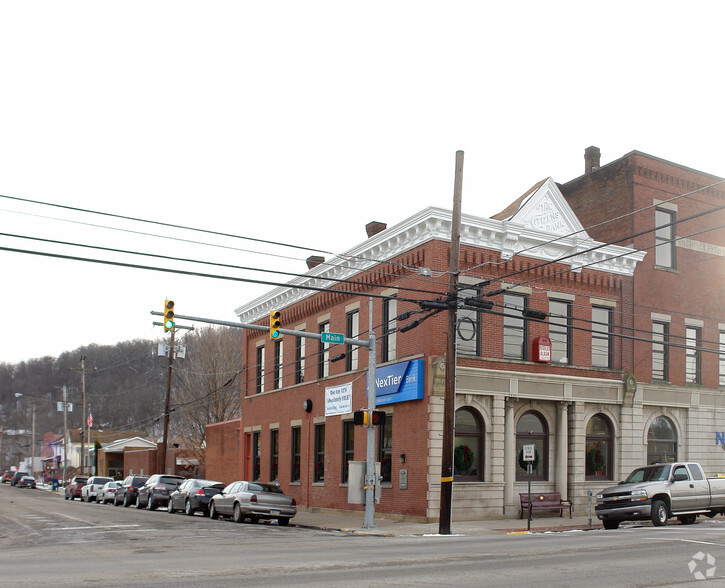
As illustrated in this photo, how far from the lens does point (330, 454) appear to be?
32656mm

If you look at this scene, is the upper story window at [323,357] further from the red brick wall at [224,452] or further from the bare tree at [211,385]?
the bare tree at [211,385]

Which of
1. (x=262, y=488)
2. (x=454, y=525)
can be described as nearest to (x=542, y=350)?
(x=454, y=525)

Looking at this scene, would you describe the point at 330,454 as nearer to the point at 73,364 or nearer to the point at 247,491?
the point at 247,491

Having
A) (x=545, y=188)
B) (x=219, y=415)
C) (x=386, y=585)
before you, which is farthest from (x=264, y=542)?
(x=219, y=415)

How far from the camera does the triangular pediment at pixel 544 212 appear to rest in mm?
29344

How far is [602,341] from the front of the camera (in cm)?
3108

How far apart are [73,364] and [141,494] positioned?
374 feet

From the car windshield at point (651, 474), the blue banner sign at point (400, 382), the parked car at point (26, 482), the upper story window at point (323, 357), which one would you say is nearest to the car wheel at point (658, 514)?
the car windshield at point (651, 474)

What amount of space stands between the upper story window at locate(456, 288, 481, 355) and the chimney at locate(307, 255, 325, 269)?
12.0 m

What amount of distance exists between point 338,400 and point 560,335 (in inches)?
349

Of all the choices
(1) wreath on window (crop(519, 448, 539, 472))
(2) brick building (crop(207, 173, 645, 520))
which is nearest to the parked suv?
(2) brick building (crop(207, 173, 645, 520))

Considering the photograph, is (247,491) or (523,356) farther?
(523,356)

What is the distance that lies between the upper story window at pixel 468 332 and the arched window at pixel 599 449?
6006 mm

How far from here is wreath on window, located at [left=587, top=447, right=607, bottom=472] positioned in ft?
98.8
